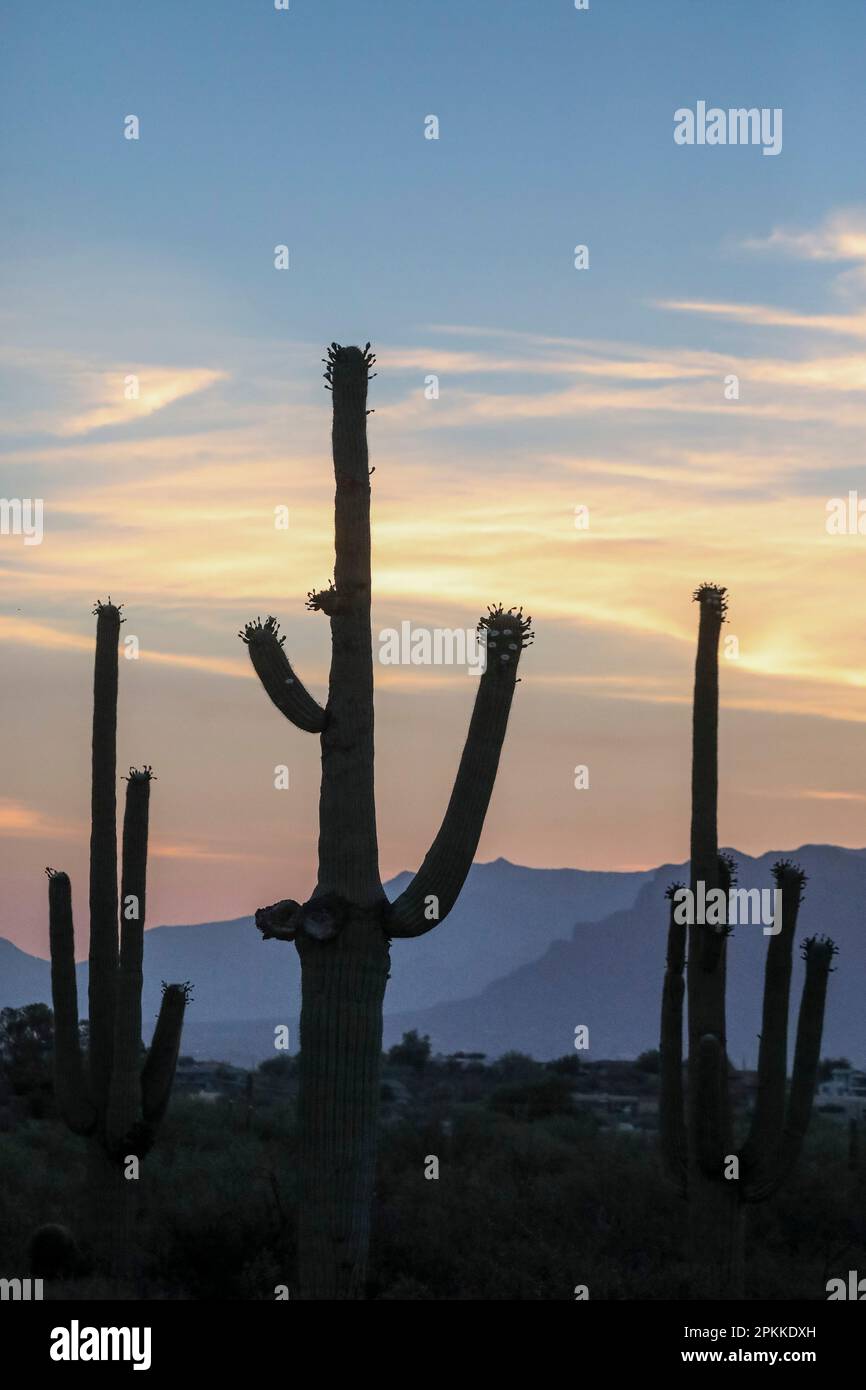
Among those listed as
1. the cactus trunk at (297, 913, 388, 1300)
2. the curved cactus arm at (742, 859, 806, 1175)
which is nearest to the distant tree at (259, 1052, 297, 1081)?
the curved cactus arm at (742, 859, 806, 1175)

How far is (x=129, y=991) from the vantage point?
16.7m

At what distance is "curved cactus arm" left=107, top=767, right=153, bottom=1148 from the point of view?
16.6 m

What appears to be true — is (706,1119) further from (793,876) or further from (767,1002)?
(793,876)

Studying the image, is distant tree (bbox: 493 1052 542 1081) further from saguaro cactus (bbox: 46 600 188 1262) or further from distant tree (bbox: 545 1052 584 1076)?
saguaro cactus (bbox: 46 600 188 1262)

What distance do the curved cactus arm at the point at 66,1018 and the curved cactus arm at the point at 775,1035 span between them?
20.6 ft

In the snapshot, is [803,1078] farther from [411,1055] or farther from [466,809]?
[411,1055]

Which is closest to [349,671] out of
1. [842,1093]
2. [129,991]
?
[129,991]

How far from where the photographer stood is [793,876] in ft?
53.6

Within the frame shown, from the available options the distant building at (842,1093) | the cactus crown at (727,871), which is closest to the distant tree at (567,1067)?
the distant building at (842,1093)

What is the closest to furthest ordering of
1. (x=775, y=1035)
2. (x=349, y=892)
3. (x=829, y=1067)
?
1. (x=349, y=892)
2. (x=775, y=1035)
3. (x=829, y=1067)

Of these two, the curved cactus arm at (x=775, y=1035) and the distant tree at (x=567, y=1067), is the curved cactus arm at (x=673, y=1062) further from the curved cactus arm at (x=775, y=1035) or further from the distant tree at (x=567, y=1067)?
the distant tree at (x=567, y=1067)

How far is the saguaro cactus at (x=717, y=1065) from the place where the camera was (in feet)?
51.6

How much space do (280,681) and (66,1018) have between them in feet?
20.8
